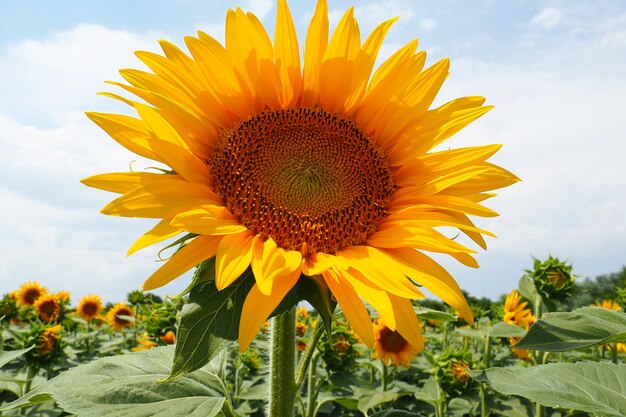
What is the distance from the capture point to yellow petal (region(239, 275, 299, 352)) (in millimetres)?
1563

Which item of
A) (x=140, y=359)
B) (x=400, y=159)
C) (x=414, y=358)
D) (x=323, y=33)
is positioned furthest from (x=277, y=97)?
(x=414, y=358)

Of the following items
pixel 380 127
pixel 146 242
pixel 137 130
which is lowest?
pixel 146 242

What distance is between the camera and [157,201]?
1.74 m

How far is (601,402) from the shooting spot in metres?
1.81

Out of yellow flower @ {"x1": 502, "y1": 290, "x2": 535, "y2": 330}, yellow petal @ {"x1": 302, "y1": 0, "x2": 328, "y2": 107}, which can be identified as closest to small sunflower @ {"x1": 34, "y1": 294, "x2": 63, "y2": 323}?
yellow flower @ {"x1": 502, "y1": 290, "x2": 535, "y2": 330}

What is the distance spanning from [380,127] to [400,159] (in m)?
0.14

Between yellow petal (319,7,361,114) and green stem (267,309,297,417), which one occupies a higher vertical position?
yellow petal (319,7,361,114)

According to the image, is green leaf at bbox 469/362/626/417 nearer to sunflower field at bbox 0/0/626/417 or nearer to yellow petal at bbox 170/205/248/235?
sunflower field at bbox 0/0/626/417

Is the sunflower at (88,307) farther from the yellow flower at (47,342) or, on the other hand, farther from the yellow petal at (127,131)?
the yellow petal at (127,131)

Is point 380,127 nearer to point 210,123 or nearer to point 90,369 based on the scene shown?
point 210,123

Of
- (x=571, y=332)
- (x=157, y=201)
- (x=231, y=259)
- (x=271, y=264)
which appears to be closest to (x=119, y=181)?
(x=157, y=201)

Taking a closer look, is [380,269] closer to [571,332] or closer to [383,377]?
[571,332]

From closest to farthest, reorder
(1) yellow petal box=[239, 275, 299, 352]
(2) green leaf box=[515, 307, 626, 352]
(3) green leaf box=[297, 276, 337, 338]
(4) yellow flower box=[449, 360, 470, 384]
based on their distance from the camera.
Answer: (1) yellow petal box=[239, 275, 299, 352] < (3) green leaf box=[297, 276, 337, 338] < (2) green leaf box=[515, 307, 626, 352] < (4) yellow flower box=[449, 360, 470, 384]

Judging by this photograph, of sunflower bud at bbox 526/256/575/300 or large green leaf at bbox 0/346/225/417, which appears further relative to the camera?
sunflower bud at bbox 526/256/575/300
